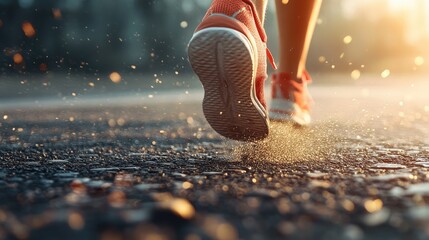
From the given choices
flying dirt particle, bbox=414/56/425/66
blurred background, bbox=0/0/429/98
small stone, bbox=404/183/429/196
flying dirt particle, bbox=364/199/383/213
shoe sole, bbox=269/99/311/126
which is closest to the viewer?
flying dirt particle, bbox=364/199/383/213

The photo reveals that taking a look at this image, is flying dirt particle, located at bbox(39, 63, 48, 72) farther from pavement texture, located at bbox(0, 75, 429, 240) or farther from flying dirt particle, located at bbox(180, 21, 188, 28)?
pavement texture, located at bbox(0, 75, 429, 240)

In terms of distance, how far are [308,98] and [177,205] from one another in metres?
1.74

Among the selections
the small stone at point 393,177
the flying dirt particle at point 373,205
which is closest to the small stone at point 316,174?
the small stone at point 393,177

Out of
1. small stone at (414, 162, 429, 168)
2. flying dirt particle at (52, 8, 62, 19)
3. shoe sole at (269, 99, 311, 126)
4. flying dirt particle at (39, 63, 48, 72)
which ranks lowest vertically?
small stone at (414, 162, 429, 168)

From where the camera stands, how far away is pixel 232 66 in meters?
2.23

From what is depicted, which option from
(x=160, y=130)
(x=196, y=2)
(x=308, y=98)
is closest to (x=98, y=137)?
(x=160, y=130)

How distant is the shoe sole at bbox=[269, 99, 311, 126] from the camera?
281cm

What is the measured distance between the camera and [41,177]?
195 cm

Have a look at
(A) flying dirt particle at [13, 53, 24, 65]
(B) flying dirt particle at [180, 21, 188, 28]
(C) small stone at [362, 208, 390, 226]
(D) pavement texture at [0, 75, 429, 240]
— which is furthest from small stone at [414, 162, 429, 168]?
(B) flying dirt particle at [180, 21, 188, 28]

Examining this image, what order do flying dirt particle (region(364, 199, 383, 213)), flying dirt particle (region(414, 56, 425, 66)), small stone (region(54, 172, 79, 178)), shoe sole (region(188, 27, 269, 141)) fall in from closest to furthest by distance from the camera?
flying dirt particle (region(364, 199, 383, 213)) → small stone (region(54, 172, 79, 178)) → shoe sole (region(188, 27, 269, 141)) → flying dirt particle (region(414, 56, 425, 66))

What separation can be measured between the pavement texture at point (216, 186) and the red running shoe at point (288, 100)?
5cm

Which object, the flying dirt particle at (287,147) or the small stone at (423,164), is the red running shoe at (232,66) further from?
the small stone at (423,164)

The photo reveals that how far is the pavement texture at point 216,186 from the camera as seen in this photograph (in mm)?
1228

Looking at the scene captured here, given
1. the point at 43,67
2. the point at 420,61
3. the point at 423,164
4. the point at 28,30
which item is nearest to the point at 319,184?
the point at 423,164
